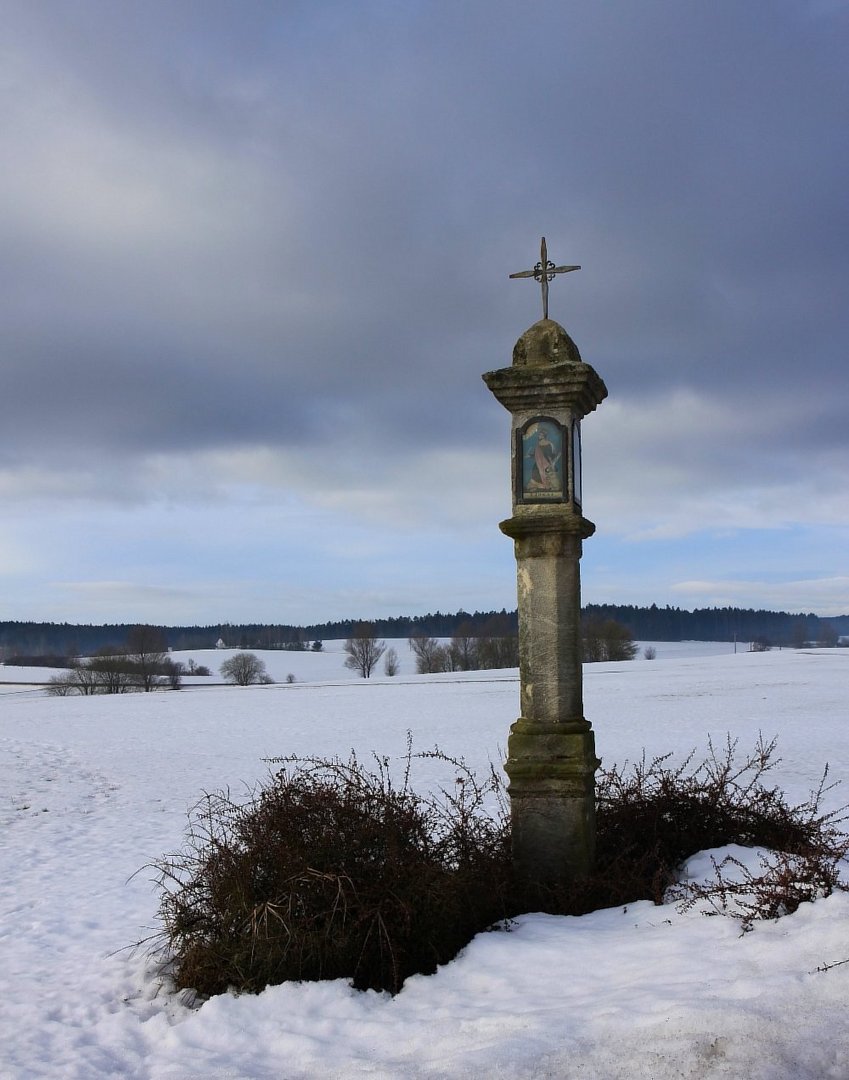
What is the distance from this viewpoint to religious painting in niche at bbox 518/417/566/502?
23.9 ft

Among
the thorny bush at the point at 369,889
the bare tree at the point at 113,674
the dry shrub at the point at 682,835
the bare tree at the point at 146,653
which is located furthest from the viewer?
the bare tree at the point at 146,653

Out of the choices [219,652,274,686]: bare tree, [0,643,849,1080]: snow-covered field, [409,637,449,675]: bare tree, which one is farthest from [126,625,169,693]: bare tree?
[0,643,849,1080]: snow-covered field

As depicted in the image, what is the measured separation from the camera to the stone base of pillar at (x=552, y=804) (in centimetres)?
678

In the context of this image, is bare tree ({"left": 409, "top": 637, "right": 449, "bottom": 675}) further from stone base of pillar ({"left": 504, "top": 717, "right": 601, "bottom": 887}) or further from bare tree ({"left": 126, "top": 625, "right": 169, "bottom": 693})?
stone base of pillar ({"left": 504, "top": 717, "right": 601, "bottom": 887})

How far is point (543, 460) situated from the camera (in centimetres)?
734

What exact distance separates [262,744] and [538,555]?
57.7 feet

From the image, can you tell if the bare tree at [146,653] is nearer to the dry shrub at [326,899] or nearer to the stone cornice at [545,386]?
the stone cornice at [545,386]

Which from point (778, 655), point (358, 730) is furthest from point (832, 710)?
point (778, 655)

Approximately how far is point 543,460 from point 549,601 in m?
1.09

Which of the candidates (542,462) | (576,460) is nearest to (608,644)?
(576,460)

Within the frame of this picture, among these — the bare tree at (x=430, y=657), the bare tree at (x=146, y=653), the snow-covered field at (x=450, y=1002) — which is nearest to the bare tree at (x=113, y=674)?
the bare tree at (x=146, y=653)

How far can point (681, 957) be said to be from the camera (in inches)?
191

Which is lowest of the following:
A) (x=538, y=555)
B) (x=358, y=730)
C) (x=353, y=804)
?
(x=358, y=730)

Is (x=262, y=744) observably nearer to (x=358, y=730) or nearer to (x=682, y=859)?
(x=358, y=730)
